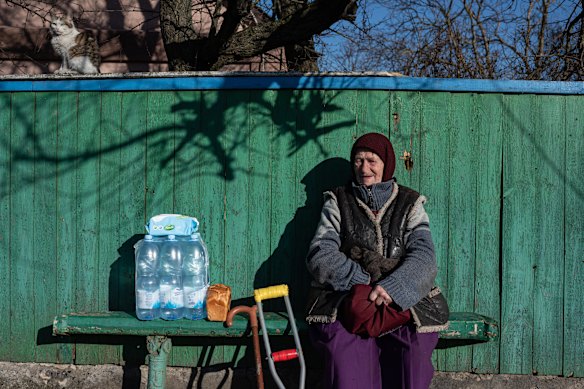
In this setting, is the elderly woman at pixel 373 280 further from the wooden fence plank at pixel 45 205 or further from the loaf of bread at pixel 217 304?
the wooden fence plank at pixel 45 205

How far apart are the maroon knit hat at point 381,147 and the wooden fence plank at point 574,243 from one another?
3.79 feet

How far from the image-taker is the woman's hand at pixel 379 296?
10.0 feet

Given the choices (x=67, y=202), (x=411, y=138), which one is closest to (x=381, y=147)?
(x=411, y=138)

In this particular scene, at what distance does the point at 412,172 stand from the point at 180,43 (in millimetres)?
2801

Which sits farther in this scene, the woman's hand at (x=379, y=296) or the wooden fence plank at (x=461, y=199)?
the wooden fence plank at (x=461, y=199)

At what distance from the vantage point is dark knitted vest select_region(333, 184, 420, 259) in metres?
3.29

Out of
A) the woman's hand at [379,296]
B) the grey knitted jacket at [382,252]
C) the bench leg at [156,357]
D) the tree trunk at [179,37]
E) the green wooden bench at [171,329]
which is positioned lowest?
the bench leg at [156,357]

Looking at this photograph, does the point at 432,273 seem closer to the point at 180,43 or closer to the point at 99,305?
the point at 99,305

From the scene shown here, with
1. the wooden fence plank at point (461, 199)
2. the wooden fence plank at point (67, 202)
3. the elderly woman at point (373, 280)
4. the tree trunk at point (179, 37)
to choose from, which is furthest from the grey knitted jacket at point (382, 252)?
the tree trunk at point (179, 37)

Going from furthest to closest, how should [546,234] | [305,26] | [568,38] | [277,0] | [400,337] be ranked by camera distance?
[568,38] < [277,0] < [305,26] < [546,234] < [400,337]

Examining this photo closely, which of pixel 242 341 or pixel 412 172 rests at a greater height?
pixel 412 172

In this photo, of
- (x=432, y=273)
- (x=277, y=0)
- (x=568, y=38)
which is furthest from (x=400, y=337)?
(x=568, y=38)

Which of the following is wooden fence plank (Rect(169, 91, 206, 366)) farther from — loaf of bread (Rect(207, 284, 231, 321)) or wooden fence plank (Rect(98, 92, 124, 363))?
loaf of bread (Rect(207, 284, 231, 321))

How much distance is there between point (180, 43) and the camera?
545 centimetres
